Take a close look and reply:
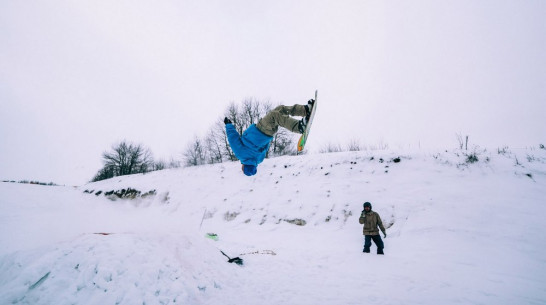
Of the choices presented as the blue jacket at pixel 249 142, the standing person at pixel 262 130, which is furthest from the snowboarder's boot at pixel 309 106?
the blue jacket at pixel 249 142

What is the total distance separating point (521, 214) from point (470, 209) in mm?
1064

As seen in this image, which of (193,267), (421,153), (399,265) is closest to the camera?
(193,267)

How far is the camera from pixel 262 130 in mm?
5496

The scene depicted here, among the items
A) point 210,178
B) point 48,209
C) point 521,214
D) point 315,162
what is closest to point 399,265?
point 521,214

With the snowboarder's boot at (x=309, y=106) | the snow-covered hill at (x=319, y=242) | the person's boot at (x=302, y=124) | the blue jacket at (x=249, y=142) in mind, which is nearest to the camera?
the snow-covered hill at (x=319, y=242)

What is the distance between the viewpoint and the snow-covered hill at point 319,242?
3326mm

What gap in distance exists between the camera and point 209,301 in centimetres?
350

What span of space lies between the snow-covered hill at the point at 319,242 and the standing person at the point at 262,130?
2.33 metres

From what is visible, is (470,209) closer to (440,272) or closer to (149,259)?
(440,272)

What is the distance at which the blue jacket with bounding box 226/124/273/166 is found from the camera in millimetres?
5637

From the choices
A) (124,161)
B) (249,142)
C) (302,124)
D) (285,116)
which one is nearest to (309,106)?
(302,124)

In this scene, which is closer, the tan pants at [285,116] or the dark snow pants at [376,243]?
the tan pants at [285,116]

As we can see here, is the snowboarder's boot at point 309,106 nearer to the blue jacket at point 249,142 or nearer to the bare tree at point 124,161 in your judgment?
the blue jacket at point 249,142

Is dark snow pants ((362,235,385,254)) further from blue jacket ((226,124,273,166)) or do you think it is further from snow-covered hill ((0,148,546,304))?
blue jacket ((226,124,273,166))
